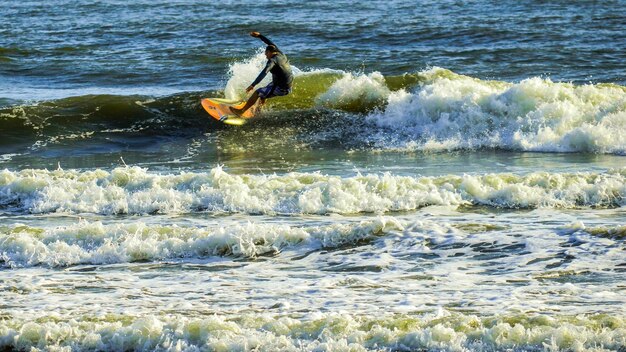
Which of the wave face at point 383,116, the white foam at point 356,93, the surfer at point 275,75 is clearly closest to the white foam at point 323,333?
the wave face at point 383,116

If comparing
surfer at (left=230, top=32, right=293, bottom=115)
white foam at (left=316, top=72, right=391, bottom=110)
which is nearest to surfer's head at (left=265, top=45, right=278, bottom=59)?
surfer at (left=230, top=32, right=293, bottom=115)

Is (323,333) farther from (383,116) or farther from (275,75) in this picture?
(383,116)

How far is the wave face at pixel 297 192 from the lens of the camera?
40.4ft

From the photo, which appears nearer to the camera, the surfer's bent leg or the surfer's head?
the surfer's head

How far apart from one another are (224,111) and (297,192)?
6.31m

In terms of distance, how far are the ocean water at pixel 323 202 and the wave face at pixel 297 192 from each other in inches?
1.4

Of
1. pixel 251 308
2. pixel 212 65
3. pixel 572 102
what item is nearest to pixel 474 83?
pixel 572 102

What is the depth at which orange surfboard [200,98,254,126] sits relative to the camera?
738 inches

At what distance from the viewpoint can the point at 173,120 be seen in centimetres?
1980

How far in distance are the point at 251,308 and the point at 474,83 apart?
11878mm

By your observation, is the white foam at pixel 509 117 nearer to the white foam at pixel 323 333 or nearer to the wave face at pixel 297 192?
the wave face at pixel 297 192

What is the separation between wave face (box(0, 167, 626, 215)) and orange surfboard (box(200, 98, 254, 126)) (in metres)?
5.10

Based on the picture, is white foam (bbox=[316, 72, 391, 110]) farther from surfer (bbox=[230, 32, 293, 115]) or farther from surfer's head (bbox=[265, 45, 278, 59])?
surfer's head (bbox=[265, 45, 278, 59])

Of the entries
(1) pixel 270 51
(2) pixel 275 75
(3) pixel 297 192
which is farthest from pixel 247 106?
(3) pixel 297 192
